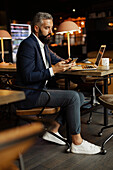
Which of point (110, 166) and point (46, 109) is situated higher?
point (46, 109)

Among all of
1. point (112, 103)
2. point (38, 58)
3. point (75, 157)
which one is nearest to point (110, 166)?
point (75, 157)

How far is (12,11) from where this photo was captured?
350 inches

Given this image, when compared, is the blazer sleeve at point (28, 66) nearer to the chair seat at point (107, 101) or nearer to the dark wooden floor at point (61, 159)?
the chair seat at point (107, 101)

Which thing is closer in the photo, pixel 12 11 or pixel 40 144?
pixel 40 144

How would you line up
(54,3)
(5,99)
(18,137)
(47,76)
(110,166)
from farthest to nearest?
(54,3) → (47,76) → (110,166) → (5,99) → (18,137)

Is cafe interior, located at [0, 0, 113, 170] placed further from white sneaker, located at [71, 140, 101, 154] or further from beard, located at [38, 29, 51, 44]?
beard, located at [38, 29, 51, 44]

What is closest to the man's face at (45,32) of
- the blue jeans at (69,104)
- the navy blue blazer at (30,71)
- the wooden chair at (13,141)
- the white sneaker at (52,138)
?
the navy blue blazer at (30,71)

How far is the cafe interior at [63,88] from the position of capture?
36.6 inches

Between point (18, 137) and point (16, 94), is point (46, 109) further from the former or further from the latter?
point (18, 137)

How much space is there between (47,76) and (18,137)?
1.54 metres

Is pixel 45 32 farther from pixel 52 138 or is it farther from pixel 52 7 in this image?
pixel 52 7

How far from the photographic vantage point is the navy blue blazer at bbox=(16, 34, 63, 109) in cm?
216

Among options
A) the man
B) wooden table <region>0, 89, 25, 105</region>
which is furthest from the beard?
wooden table <region>0, 89, 25, 105</region>

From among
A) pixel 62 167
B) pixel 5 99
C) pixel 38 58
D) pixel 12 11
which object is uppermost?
pixel 12 11
